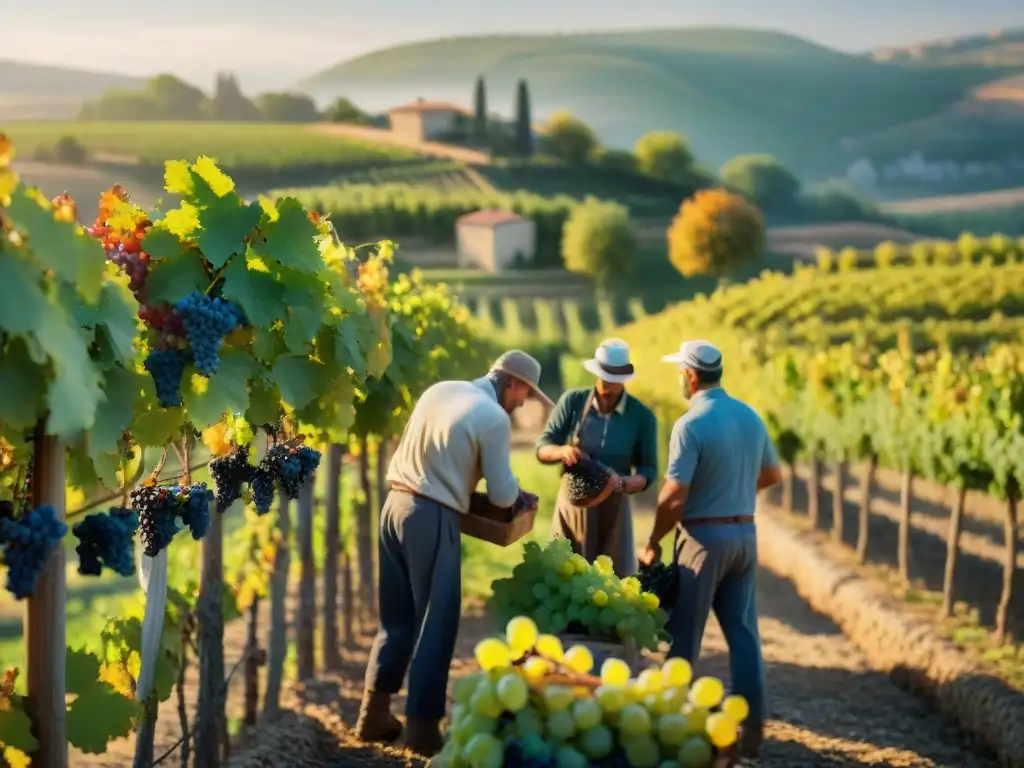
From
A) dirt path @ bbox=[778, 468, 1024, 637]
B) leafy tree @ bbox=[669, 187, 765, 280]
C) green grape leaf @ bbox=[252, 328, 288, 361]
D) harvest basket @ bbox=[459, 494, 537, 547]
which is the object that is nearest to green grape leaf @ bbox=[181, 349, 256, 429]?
green grape leaf @ bbox=[252, 328, 288, 361]

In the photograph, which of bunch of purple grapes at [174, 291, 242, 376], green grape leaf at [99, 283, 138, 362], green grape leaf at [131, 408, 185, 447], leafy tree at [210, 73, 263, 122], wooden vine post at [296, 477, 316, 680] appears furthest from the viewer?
leafy tree at [210, 73, 263, 122]

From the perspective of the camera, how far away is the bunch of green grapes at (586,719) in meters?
2.17

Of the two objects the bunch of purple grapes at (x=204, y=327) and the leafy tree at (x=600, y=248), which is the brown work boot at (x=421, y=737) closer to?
the bunch of purple grapes at (x=204, y=327)

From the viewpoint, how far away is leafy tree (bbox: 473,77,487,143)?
45094mm

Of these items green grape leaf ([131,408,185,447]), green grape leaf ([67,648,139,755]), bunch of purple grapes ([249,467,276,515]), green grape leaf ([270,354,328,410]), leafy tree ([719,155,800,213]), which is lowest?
green grape leaf ([67,648,139,755])

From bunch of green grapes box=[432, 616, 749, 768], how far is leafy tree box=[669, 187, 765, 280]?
119 ft

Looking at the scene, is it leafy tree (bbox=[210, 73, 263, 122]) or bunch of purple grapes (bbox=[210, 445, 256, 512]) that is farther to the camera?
leafy tree (bbox=[210, 73, 263, 122])

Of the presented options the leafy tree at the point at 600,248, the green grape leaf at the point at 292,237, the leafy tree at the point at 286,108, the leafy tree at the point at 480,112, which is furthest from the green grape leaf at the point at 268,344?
the leafy tree at the point at 286,108

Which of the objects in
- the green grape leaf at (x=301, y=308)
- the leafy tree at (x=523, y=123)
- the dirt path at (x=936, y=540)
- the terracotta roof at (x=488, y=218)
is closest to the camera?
the green grape leaf at (x=301, y=308)

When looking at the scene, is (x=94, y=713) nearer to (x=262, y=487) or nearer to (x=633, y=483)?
(x=262, y=487)

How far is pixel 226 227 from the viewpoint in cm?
282

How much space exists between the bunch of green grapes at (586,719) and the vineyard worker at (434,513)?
1.64 meters

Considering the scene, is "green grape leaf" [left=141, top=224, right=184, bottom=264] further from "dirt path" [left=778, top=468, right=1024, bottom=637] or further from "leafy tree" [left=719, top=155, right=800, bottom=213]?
"leafy tree" [left=719, top=155, right=800, bottom=213]

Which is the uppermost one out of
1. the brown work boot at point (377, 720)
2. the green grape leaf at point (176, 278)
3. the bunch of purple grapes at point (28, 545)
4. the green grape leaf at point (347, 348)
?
the green grape leaf at point (176, 278)
